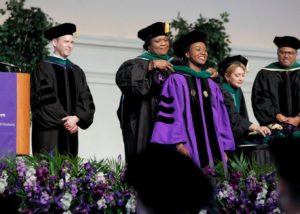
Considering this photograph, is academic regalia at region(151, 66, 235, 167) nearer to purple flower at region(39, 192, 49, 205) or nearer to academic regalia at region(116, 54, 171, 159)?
academic regalia at region(116, 54, 171, 159)

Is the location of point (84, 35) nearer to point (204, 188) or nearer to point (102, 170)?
point (102, 170)

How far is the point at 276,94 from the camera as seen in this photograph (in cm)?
753

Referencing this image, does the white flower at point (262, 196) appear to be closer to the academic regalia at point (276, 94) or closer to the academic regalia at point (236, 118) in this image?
the academic regalia at point (236, 118)

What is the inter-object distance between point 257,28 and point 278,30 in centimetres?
38

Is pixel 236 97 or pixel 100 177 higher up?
pixel 236 97

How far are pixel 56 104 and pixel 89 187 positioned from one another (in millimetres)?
1909

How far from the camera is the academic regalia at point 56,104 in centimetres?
625

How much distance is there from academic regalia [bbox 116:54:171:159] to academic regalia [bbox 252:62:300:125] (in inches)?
63.1

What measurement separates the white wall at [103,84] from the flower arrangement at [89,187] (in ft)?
15.5

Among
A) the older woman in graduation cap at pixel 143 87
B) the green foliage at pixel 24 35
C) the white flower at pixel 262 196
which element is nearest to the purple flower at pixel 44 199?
the white flower at pixel 262 196

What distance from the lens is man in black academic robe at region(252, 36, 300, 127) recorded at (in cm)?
744

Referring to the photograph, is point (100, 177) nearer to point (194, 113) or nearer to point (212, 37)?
point (194, 113)

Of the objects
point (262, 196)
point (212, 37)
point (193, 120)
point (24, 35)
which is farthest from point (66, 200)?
point (212, 37)

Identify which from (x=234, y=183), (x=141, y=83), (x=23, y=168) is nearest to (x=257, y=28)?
(x=141, y=83)
